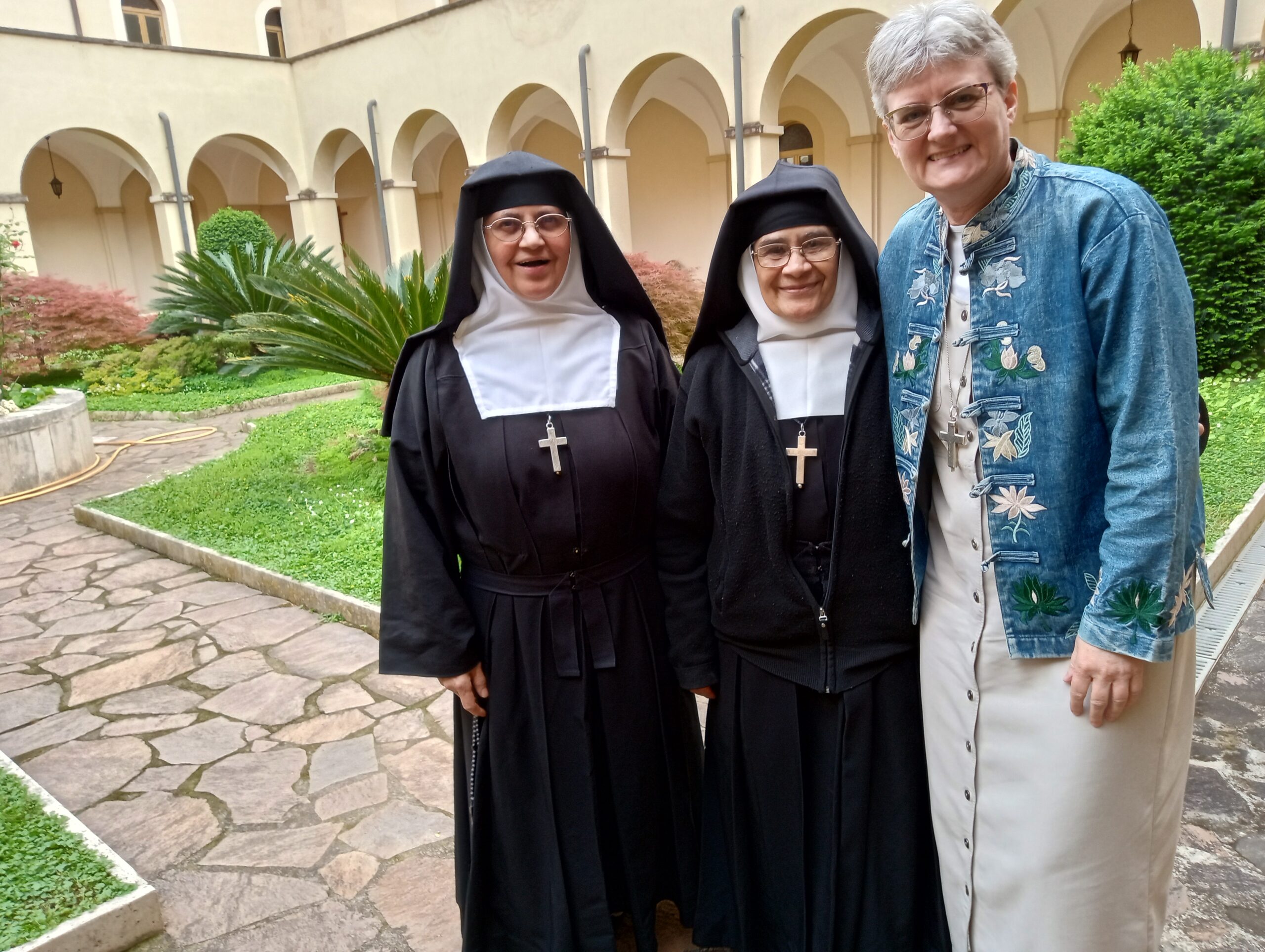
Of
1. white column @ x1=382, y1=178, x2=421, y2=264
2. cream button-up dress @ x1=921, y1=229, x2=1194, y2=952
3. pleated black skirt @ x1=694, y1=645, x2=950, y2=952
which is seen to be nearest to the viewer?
cream button-up dress @ x1=921, y1=229, x2=1194, y2=952

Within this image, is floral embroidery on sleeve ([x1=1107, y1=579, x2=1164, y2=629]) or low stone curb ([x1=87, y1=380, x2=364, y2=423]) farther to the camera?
low stone curb ([x1=87, y1=380, x2=364, y2=423])

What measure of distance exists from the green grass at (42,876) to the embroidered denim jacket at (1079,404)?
7.98 ft

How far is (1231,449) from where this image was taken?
6.16m

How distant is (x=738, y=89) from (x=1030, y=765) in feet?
37.3

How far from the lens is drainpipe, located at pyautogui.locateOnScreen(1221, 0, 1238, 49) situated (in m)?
8.23

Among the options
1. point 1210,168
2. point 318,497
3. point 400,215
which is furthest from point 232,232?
point 1210,168

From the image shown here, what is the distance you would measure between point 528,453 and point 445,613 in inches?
16.6

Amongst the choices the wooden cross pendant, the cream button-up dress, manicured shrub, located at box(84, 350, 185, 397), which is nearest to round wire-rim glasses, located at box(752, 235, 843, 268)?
the cream button-up dress

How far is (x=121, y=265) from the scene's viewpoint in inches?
810

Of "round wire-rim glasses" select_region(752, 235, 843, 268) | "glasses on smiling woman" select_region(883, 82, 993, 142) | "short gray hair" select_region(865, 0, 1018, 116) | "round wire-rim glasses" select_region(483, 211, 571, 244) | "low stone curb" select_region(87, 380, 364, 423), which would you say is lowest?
"low stone curb" select_region(87, 380, 364, 423)

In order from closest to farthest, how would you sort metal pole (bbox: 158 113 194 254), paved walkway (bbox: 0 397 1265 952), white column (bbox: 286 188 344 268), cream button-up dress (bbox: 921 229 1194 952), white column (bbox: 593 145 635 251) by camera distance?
cream button-up dress (bbox: 921 229 1194 952) < paved walkway (bbox: 0 397 1265 952) < white column (bbox: 593 145 635 251) < metal pole (bbox: 158 113 194 254) < white column (bbox: 286 188 344 268)

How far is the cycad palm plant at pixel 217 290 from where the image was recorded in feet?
42.0

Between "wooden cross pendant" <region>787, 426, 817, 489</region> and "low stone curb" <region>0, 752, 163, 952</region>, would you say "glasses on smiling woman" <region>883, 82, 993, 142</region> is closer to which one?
"wooden cross pendant" <region>787, 426, 817, 489</region>

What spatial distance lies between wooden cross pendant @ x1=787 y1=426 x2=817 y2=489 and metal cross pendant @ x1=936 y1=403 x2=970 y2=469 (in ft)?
0.91
